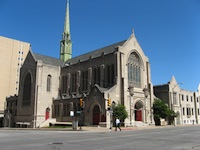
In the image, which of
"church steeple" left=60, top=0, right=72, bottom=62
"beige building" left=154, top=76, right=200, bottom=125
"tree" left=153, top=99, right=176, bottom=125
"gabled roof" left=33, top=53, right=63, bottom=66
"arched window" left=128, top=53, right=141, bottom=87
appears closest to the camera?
"tree" left=153, top=99, right=176, bottom=125

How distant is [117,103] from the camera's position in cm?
4412

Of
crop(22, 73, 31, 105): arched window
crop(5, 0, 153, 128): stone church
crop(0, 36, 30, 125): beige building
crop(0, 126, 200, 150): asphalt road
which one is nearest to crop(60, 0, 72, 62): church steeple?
crop(5, 0, 153, 128): stone church

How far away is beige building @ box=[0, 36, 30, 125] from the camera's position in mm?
90438

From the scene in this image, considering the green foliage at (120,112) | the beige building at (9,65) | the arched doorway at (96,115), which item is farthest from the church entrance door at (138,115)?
the beige building at (9,65)

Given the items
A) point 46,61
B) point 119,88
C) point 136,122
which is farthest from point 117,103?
point 46,61

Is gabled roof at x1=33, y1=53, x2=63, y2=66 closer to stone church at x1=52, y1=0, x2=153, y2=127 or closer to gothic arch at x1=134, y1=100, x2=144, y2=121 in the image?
stone church at x1=52, y1=0, x2=153, y2=127

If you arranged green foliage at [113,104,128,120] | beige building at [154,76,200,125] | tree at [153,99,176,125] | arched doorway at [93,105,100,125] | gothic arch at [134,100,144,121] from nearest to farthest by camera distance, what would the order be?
green foliage at [113,104,128,120], arched doorway at [93,105,100,125], gothic arch at [134,100,144,121], tree at [153,99,176,125], beige building at [154,76,200,125]

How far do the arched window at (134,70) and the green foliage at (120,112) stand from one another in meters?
8.87

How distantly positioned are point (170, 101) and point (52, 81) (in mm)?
31196

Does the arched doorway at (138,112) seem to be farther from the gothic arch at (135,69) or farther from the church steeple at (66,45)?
the church steeple at (66,45)

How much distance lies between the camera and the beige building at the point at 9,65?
9044 cm

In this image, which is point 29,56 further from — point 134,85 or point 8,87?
point 8,87

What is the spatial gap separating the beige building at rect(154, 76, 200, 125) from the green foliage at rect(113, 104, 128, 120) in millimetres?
20957

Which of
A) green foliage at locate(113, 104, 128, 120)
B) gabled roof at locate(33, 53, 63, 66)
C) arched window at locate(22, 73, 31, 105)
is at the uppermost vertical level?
gabled roof at locate(33, 53, 63, 66)
